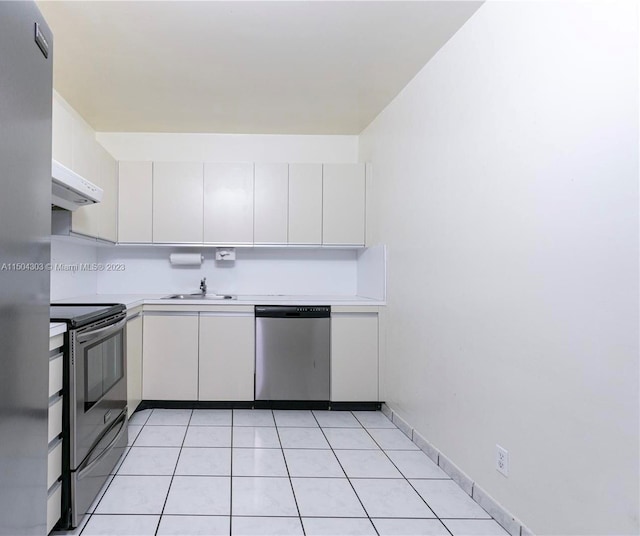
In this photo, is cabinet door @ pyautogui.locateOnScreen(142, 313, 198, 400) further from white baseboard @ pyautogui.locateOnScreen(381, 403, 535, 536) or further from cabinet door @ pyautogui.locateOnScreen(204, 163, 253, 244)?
white baseboard @ pyautogui.locateOnScreen(381, 403, 535, 536)

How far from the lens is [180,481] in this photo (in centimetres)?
225

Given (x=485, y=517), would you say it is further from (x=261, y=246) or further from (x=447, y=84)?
(x=261, y=246)

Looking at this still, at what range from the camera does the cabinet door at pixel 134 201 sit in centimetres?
373

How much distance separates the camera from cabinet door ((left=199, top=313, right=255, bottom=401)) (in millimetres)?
3477

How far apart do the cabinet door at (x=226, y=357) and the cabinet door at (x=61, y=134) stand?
1498mm

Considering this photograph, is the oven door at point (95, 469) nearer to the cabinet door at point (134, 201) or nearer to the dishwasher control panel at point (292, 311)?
the dishwasher control panel at point (292, 311)

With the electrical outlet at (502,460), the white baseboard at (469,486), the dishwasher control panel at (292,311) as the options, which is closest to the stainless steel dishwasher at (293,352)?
the dishwasher control panel at (292,311)

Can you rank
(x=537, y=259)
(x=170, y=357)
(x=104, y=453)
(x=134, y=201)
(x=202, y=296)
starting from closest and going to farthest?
(x=537, y=259), (x=104, y=453), (x=170, y=357), (x=134, y=201), (x=202, y=296)

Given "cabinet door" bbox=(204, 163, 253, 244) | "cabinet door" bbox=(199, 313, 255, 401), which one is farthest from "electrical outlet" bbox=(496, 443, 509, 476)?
"cabinet door" bbox=(204, 163, 253, 244)

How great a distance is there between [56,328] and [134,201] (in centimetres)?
224

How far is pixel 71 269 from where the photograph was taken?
→ 11.5ft

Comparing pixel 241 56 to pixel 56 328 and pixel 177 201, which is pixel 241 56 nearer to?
pixel 177 201

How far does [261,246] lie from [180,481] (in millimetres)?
2064

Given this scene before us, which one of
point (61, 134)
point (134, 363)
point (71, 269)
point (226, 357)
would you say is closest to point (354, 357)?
point (226, 357)
